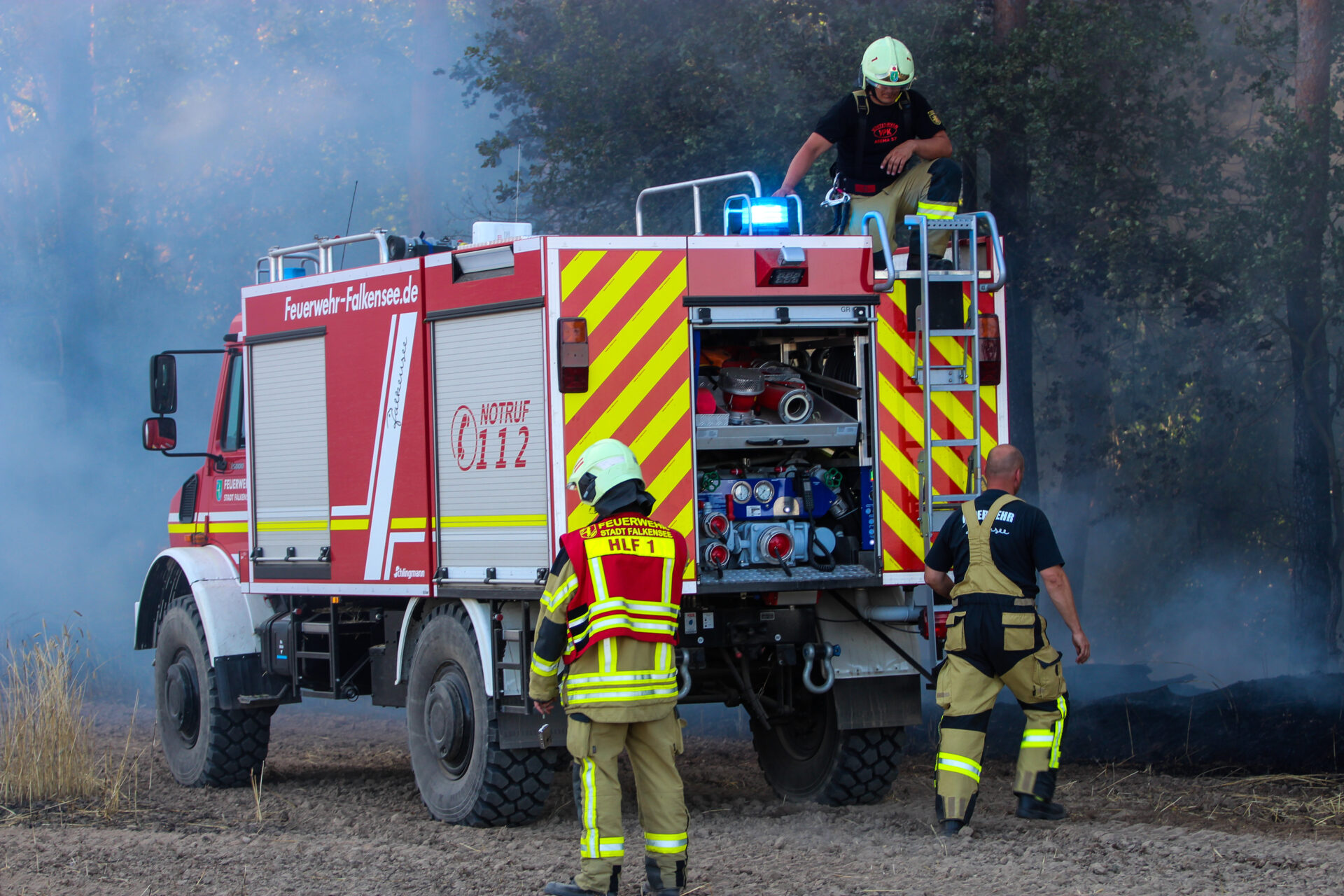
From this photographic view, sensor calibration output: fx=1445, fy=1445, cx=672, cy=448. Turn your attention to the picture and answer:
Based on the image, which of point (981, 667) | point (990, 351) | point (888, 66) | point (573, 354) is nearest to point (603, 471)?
point (573, 354)

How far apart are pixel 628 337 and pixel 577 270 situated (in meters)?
0.37

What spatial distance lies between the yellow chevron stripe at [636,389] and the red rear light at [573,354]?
8cm

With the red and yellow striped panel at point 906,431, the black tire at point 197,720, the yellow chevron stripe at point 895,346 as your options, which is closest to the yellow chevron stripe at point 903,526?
the red and yellow striped panel at point 906,431

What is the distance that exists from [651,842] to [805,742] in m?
2.53

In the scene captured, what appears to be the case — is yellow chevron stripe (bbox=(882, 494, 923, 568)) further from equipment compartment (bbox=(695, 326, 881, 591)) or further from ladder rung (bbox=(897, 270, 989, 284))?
ladder rung (bbox=(897, 270, 989, 284))

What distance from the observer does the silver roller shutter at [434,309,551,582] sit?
20.7 feet

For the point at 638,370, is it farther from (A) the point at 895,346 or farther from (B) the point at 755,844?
(B) the point at 755,844

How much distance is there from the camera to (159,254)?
885 inches

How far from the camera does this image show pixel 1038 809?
6.22 metres

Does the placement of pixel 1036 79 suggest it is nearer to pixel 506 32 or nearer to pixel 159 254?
pixel 506 32

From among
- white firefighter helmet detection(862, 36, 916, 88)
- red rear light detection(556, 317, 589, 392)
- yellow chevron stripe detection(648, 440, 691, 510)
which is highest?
white firefighter helmet detection(862, 36, 916, 88)

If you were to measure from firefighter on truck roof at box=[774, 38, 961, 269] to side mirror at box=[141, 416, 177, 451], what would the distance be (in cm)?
400

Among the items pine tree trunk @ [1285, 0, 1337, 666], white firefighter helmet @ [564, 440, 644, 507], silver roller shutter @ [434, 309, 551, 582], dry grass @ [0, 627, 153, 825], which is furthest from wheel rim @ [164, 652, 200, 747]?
pine tree trunk @ [1285, 0, 1337, 666]

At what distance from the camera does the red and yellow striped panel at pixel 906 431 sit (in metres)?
6.62
